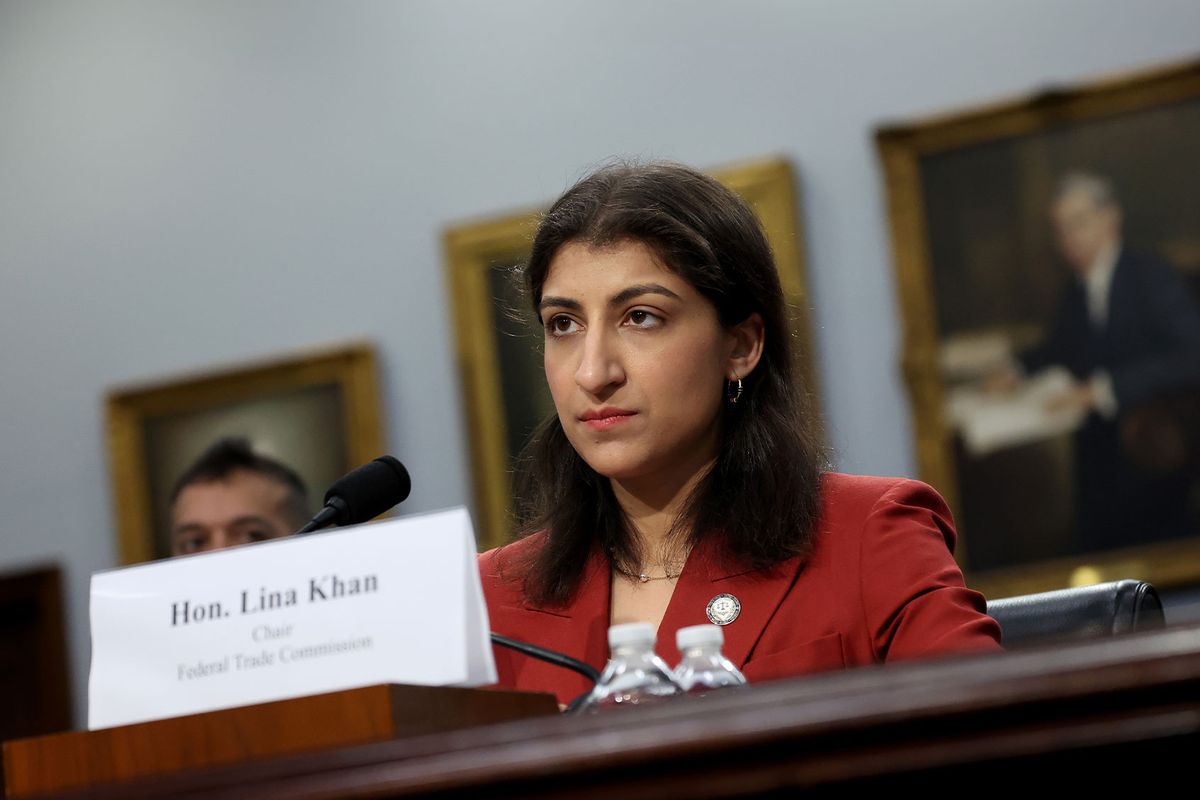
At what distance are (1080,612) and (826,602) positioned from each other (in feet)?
1.37

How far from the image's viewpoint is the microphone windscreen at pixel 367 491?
7.26ft

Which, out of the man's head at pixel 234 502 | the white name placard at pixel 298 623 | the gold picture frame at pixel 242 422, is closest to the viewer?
the white name placard at pixel 298 623

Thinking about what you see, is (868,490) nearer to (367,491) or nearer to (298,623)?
(367,491)

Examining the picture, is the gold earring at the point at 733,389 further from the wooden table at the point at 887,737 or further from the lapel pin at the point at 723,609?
the wooden table at the point at 887,737

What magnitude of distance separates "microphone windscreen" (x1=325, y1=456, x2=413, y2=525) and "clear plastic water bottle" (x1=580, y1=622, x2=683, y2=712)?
1.87 ft

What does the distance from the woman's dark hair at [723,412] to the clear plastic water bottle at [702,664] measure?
103 centimetres

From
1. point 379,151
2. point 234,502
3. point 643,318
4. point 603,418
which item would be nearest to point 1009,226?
point 379,151

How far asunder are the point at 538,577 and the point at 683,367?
48 cm

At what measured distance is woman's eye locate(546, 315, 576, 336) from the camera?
9.48 feet

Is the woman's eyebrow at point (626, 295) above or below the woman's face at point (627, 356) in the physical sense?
above

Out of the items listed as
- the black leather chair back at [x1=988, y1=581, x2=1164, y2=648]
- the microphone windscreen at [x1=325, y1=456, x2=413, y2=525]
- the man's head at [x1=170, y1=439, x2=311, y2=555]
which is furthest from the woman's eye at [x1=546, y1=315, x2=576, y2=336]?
the man's head at [x1=170, y1=439, x2=311, y2=555]

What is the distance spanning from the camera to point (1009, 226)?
18.5 feet

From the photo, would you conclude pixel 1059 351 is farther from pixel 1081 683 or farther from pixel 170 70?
pixel 1081 683

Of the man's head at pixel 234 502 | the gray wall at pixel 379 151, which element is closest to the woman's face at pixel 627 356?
the man's head at pixel 234 502
